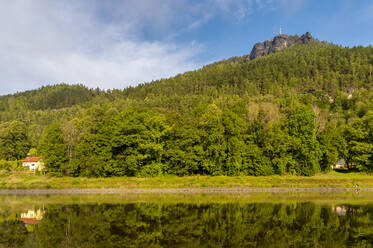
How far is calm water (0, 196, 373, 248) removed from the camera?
21.9 meters

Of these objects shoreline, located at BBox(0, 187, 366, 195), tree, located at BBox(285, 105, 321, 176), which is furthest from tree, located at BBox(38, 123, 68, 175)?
tree, located at BBox(285, 105, 321, 176)

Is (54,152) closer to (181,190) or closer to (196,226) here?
(181,190)

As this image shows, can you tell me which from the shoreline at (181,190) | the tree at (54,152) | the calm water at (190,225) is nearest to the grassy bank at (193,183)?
the shoreline at (181,190)

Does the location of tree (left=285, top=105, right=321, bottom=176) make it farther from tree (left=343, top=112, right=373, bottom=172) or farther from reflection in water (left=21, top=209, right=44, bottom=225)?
reflection in water (left=21, top=209, right=44, bottom=225)

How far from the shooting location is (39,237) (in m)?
24.5

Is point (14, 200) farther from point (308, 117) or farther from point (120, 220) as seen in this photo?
point (308, 117)

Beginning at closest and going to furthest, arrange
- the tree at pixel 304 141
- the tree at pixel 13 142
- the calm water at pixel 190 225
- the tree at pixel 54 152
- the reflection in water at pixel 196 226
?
the reflection in water at pixel 196 226, the calm water at pixel 190 225, the tree at pixel 304 141, the tree at pixel 54 152, the tree at pixel 13 142

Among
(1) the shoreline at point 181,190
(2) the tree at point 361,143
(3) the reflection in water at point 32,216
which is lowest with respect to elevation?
(1) the shoreline at point 181,190

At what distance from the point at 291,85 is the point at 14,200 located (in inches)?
6191

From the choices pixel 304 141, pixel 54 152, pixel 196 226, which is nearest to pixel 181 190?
pixel 196 226

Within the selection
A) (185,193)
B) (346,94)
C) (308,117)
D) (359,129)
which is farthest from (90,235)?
(346,94)

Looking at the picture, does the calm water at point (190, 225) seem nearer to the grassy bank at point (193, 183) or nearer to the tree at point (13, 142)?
the grassy bank at point (193, 183)

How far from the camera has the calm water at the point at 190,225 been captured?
71.8 feet

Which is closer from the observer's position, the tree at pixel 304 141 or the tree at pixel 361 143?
the tree at pixel 304 141
